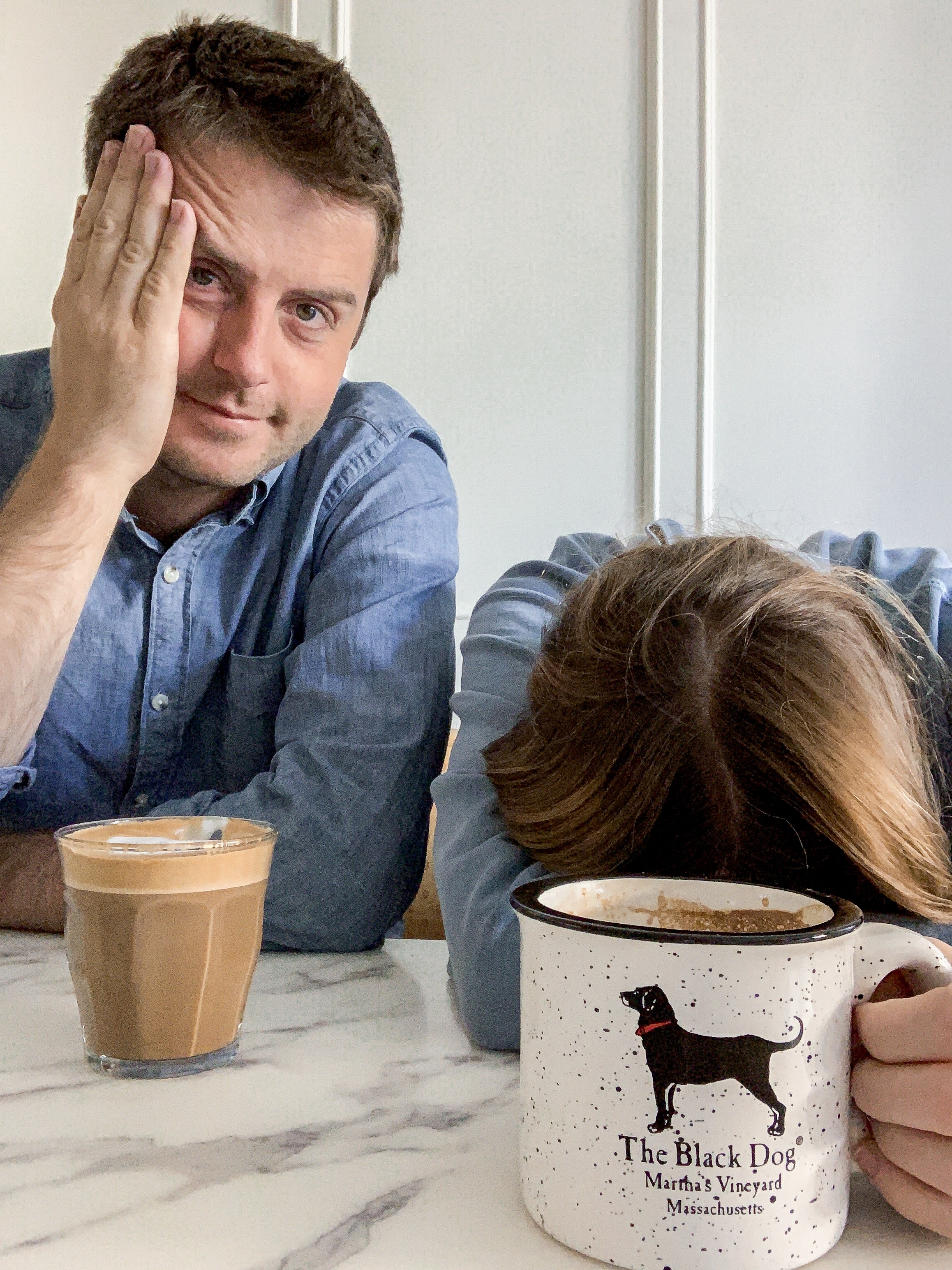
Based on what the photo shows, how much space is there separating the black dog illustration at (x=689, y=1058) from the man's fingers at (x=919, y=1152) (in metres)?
0.07

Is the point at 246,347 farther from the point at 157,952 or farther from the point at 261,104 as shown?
the point at 157,952

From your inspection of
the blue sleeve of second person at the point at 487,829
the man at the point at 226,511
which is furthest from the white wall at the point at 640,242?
the blue sleeve of second person at the point at 487,829

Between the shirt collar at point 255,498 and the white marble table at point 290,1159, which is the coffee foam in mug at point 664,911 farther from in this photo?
the shirt collar at point 255,498

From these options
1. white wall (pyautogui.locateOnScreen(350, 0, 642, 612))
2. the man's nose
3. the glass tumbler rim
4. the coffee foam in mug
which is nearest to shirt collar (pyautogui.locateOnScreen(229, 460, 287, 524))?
the man's nose

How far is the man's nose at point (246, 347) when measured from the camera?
99 centimetres

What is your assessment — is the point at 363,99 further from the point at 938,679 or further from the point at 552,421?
the point at 552,421

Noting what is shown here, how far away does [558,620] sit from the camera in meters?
0.74

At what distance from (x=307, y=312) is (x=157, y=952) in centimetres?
65

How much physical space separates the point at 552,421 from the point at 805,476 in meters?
0.53

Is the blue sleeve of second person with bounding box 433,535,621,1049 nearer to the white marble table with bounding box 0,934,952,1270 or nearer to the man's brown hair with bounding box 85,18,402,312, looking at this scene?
the white marble table with bounding box 0,934,952,1270

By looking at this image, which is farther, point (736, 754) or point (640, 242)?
point (640, 242)

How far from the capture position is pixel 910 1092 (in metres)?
0.40

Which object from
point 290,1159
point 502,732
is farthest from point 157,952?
point 502,732

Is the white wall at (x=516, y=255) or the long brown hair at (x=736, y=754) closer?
the long brown hair at (x=736, y=754)
